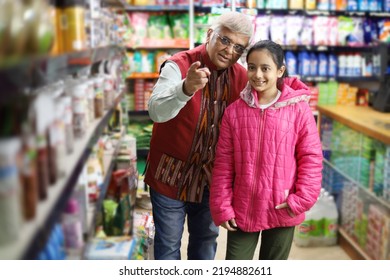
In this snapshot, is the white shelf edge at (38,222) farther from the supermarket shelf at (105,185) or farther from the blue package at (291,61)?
the blue package at (291,61)

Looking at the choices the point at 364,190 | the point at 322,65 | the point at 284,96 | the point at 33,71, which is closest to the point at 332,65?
the point at 322,65

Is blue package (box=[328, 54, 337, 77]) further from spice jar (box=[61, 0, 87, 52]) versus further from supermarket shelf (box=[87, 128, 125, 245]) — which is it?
spice jar (box=[61, 0, 87, 52])

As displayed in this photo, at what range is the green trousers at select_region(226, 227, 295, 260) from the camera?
1.75m

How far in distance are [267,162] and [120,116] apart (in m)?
1.01

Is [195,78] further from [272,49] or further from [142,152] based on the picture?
[142,152]

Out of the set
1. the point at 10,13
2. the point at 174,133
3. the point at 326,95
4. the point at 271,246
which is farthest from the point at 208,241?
the point at 326,95

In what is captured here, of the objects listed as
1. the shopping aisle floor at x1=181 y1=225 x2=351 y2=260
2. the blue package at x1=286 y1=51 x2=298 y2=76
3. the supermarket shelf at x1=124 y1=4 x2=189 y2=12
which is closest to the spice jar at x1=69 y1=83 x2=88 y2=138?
the shopping aisle floor at x1=181 y1=225 x2=351 y2=260

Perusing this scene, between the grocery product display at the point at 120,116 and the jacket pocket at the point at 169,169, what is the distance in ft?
0.46

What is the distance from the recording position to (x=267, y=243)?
1.77 metres

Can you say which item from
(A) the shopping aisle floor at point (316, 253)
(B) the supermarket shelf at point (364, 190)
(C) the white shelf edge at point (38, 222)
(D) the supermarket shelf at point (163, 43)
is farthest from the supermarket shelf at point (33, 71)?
(D) the supermarket shelf at point (163, 43)
